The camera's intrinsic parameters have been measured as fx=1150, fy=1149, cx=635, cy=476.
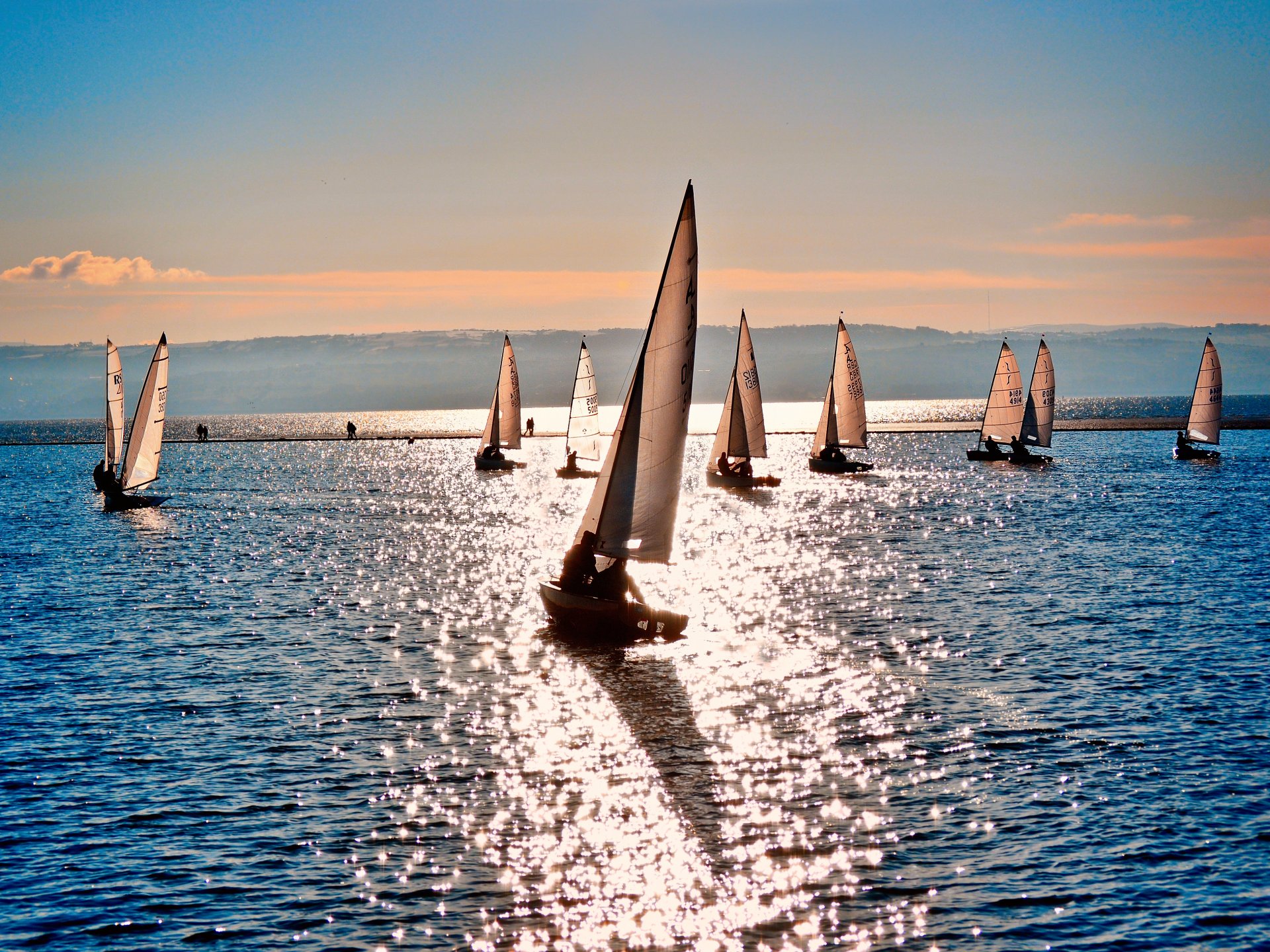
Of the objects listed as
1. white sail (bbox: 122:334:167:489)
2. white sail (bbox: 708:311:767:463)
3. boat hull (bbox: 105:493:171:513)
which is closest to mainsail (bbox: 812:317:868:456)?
white sail (bbox: 708:311:767:463)

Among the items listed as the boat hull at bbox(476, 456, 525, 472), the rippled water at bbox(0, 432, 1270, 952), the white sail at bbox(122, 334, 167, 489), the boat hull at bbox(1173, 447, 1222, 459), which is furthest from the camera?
the boat hull at bbox(1173, 447, 1222, 459)

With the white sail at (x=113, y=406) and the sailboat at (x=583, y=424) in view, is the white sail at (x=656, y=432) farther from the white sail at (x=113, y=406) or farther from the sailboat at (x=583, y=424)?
the sailboat at (x=583, y=424)

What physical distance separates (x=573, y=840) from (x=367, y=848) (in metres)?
3.44

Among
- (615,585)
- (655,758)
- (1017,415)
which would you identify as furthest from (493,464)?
(655,758)

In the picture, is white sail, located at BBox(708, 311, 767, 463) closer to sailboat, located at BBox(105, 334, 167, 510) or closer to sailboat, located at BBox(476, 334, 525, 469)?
sailboat, located at BBox(476, 334, 525, 469)

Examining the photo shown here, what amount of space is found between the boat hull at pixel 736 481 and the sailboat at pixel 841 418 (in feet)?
29.9

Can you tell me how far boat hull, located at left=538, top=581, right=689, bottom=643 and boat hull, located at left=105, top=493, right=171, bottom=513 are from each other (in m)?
52.5

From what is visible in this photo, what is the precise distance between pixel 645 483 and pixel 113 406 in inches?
2212

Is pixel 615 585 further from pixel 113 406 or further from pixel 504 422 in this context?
pixel 504 422

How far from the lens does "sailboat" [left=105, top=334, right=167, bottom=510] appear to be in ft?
253

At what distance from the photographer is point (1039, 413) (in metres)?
114

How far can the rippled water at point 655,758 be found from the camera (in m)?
16.8

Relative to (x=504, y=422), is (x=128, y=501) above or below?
below

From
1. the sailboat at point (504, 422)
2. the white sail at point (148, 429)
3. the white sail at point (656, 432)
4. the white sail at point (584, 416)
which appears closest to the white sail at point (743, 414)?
the white sail at point (584, 416)
